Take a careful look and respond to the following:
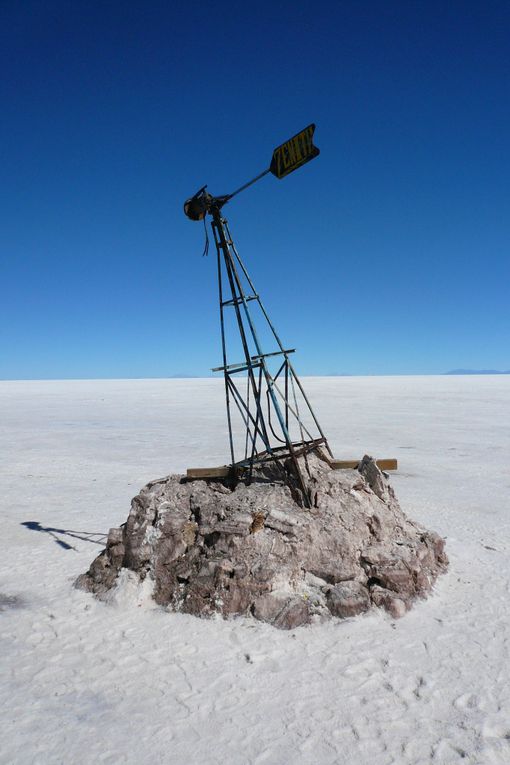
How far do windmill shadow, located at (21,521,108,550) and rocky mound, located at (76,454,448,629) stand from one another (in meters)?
2.36

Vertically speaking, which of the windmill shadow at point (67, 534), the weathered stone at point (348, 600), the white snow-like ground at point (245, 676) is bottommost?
the white snow-like ground at point (245, 676)

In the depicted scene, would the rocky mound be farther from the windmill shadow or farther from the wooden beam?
the windmill shadow

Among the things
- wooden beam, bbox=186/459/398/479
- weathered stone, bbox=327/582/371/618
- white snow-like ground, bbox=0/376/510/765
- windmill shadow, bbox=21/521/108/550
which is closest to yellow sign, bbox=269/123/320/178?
wooden beam, bbox=186/459/398/479

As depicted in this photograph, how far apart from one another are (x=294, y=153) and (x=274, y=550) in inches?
207

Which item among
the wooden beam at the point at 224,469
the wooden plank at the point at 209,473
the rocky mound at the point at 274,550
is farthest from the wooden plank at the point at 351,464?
the wooden plank at the point at 209,473

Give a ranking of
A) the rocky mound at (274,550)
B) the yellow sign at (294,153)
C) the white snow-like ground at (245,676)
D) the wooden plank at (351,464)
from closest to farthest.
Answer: the white snow-like ground at (245,676)
the yellow sign at (294,153)
the rocky mound at (274,550)
the wooden plank at (351,464)

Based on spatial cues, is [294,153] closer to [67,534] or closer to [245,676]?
[245,676]

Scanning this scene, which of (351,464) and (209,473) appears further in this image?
(351,464)

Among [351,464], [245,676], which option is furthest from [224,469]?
[245,676]

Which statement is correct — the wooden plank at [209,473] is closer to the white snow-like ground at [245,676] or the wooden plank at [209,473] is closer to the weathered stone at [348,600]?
the white snow-like ground at [245,676]

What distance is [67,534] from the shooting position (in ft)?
35.5

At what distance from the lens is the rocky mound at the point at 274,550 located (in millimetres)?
6766

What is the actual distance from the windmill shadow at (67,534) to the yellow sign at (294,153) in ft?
25.9

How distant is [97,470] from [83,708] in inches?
499
